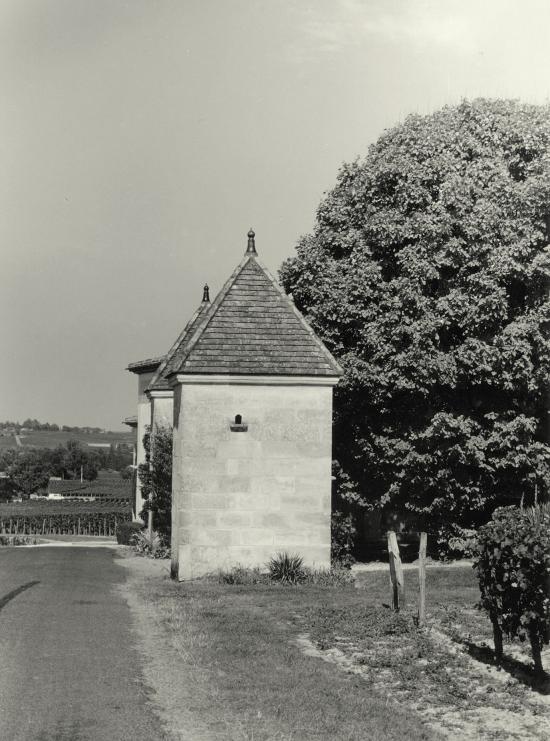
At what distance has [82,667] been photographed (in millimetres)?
10766

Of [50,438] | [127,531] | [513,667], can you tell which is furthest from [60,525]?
[50,438]

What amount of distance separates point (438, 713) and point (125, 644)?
4664 millimetres

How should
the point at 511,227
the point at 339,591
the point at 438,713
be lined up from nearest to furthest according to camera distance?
the point at 438,713 < the point at 339,591 < the point at 511,227

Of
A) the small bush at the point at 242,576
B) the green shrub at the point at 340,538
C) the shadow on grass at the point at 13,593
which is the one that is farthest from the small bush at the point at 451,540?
the shadow on grass at the point at 13,593

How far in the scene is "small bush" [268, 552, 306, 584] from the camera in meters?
20.0

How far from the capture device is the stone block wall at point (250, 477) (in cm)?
2052

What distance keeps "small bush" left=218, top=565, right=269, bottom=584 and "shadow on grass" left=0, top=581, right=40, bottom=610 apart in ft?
12.7

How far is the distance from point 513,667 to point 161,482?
19.4m

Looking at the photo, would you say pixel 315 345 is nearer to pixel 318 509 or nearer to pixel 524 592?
pixel 318 509

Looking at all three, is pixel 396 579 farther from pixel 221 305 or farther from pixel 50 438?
pixel 50 438

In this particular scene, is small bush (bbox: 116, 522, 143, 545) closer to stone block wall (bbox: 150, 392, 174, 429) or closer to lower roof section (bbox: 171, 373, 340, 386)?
stone block wall (bbox: 150, 392, 174, 429)

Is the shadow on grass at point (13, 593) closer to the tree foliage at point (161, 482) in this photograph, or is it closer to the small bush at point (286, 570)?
the small bush at point (286, 570)

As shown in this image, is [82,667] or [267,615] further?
[267,615]

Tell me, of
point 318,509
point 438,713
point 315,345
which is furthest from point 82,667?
point 315,345
